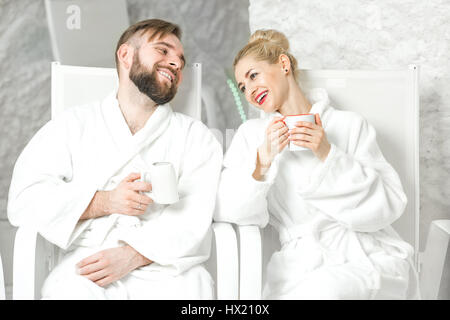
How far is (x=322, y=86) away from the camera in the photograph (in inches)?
70.0

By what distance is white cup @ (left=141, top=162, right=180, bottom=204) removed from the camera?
1338 millimetres

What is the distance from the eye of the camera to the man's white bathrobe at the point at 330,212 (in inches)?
56.8

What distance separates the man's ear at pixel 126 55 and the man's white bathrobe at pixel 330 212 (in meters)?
0.41

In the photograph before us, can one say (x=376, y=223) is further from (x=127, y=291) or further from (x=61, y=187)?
(x=61, y=187)

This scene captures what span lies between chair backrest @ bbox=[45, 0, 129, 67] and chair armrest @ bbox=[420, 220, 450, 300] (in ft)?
4.21

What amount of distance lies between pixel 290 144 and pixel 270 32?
1.35 feet

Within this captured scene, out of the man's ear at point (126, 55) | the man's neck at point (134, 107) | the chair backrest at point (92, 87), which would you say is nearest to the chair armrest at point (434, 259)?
the chair backrest at point (92, 87)

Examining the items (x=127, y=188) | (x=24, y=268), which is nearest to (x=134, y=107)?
(x=127, y=188)

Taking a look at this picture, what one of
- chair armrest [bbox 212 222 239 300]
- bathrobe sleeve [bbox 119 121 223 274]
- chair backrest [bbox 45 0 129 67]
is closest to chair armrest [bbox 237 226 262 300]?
chair armrest [bbox 212 222 239 300]

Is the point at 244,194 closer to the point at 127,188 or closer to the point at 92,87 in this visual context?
the point at 127,188

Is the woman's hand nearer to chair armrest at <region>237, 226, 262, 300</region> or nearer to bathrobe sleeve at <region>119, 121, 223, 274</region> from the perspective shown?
bathrobe sleeve at <region>119, 121, 223, 274</region>

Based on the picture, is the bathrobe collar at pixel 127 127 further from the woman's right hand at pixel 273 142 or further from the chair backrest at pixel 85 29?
the chair backrest at pixel 85 29

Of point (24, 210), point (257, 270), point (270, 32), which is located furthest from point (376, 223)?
point (24, 210)
